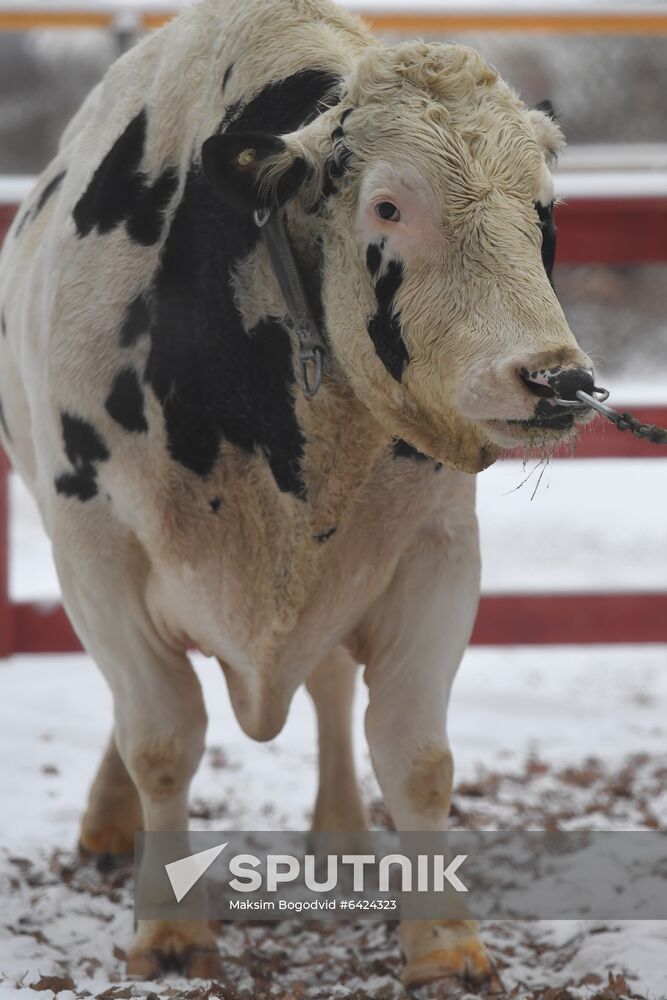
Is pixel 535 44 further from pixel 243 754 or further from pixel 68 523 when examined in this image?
pixel 68 523

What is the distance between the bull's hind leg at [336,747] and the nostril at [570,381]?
1527 millimetres

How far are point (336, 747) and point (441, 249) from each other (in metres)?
1.64

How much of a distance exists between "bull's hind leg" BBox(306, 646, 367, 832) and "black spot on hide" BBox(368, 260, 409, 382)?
4.12 feet

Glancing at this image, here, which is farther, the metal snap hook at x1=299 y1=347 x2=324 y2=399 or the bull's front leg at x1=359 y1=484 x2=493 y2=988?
the bull's front leg at x1=359 y1=484 x2=493 y2=988

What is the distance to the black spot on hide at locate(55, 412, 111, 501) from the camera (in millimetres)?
2883

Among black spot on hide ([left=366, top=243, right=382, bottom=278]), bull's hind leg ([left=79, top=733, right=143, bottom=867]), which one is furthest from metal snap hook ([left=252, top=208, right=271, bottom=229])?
bull's hind leg ([left=79, top=733, right=143, bottom=867])

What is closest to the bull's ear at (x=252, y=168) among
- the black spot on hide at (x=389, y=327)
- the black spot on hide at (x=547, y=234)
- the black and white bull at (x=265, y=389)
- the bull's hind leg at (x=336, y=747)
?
the black and white bull at (x=265, y=389)

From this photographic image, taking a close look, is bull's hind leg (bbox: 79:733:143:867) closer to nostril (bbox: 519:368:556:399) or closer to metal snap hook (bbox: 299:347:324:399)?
metal snap hook (bbox: 299:347:324:399)

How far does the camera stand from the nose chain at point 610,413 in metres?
2.16

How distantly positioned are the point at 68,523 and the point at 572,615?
2.87 meters

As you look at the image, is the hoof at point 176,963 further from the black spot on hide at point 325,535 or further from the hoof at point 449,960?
the black spot on hide at point 325,535

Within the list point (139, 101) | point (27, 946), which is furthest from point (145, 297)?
point (27, 946)

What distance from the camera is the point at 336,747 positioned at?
11.9 feet

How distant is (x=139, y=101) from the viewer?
299 centimetres
